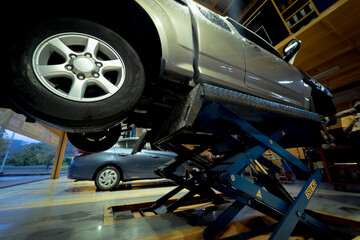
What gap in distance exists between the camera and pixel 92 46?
0.93m

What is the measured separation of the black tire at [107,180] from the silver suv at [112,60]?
2389mm

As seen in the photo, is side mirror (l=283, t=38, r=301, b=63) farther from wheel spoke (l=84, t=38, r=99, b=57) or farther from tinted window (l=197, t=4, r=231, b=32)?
wheel spoke (l=84, t=38, r=99, b=57)

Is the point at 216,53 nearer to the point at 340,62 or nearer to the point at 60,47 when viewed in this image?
the point at 60,47

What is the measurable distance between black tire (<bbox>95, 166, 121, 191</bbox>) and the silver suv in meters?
2.39

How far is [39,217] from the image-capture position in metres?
1.52

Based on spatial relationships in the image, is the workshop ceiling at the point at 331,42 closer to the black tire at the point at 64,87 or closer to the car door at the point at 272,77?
the car door at the point at 272,77

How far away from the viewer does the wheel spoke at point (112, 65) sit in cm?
94

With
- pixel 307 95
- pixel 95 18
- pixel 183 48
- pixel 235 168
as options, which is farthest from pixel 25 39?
pixel 307 95

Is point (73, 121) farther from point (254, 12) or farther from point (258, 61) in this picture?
point (254, 12)

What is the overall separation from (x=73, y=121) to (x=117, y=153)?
265 cm

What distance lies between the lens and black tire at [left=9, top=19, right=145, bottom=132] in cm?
76

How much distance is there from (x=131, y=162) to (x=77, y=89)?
274cm

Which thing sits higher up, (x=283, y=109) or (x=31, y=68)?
(x=31, y=68)

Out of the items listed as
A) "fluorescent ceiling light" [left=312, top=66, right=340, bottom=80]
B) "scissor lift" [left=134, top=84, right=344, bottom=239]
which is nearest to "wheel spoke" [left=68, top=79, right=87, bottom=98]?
"scissor lift" [left=134, top=84, right=344, bottom=239]
